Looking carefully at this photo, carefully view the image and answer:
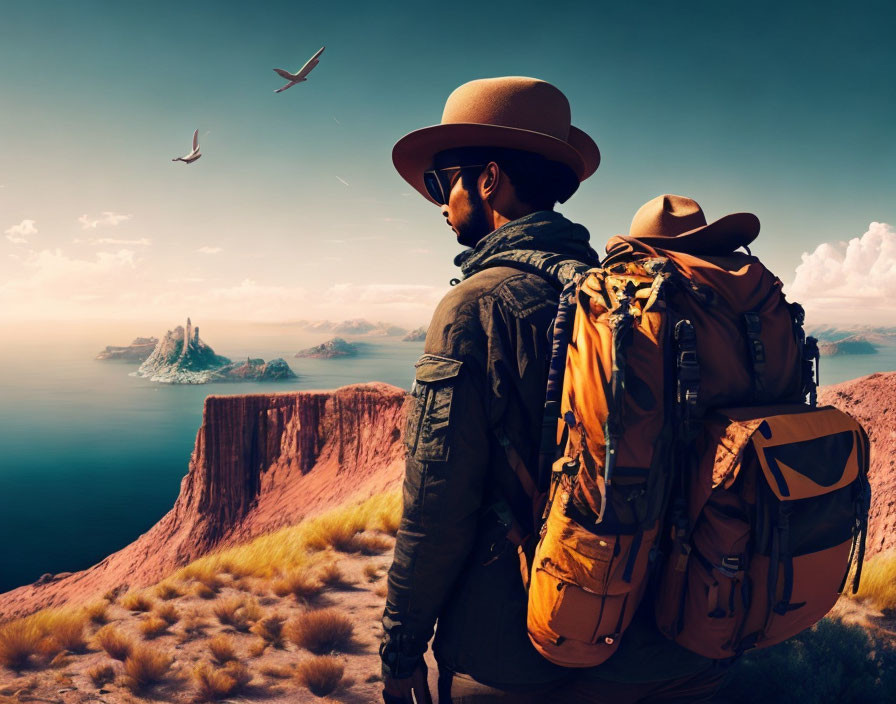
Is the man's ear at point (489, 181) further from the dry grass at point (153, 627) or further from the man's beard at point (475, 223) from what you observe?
the dry grass at point (153, 627)

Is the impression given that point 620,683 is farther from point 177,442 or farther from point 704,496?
point 177,442

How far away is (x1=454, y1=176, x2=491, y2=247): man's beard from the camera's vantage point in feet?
5.90

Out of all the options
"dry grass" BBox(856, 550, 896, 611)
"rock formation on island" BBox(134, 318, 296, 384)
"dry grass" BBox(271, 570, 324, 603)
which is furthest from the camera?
"rock formation on island" BBox(134, 318, 296, 384)

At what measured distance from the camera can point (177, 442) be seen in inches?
4579

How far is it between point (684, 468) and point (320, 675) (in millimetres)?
4037

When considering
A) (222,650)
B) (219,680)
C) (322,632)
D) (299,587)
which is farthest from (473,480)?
(299,587)

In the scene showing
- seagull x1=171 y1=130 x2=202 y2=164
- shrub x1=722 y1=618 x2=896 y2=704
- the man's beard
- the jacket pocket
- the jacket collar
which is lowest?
shrub x1=722 y1=618 x2=896 y2=704

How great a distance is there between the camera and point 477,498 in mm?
1456

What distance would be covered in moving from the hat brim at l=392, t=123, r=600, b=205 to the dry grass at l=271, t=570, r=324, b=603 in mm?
5359

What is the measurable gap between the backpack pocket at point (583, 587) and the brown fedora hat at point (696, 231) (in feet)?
2.83

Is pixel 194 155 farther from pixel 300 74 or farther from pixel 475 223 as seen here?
pixel 475 223

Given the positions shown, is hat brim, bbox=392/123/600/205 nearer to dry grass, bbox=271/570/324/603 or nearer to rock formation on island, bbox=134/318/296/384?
dry grass, bbox=271/570/324/603

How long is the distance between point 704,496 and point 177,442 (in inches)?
5186

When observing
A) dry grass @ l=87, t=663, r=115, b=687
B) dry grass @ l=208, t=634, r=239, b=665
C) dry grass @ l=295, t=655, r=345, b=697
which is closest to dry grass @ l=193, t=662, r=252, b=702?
dry grass @ l=208, t=634, r=239, b=665
